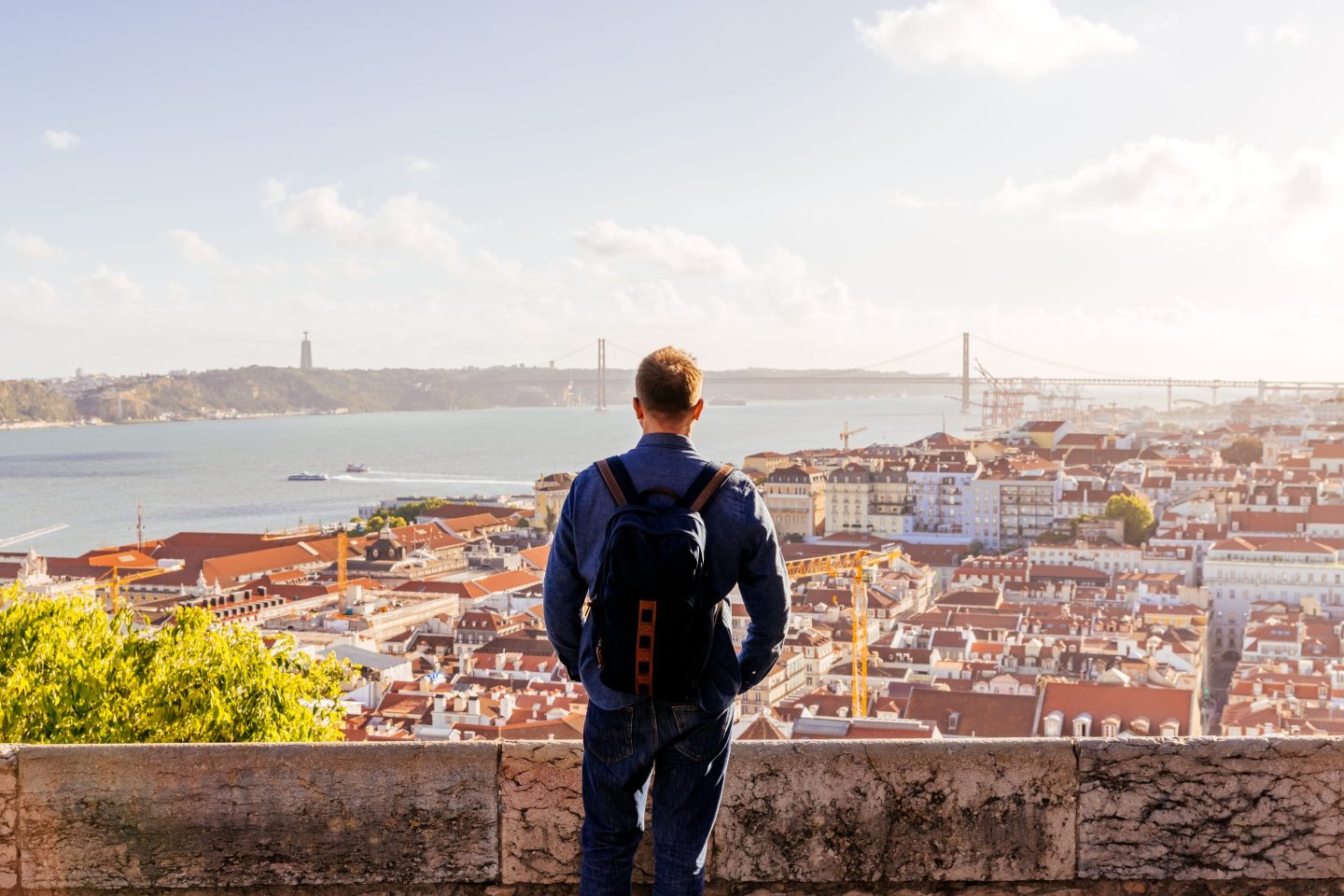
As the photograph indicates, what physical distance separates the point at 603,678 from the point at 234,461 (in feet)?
225

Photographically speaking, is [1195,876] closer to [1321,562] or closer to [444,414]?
[1321,562]

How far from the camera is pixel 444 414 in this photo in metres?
126

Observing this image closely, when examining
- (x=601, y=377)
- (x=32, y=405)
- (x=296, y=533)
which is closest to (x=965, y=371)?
(x=601, y=377)

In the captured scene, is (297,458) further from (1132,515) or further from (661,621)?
(661,621)

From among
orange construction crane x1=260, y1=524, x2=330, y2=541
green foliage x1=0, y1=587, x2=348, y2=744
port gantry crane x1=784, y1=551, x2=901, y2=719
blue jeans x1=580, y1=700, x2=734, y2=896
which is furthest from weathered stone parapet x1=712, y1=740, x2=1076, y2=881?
orange construction crane x1=260, y1=524, x2=330, y2=541

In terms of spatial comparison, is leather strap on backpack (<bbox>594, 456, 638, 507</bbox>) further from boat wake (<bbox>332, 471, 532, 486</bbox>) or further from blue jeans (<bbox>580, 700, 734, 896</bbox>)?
boat wake (<bbox>332, 471, 532, 486</bbox>)

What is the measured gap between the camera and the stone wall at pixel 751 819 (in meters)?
1.58

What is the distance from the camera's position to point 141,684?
4.27m

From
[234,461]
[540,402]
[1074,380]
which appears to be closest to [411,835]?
[234,461]

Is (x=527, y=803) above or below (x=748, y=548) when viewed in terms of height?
below

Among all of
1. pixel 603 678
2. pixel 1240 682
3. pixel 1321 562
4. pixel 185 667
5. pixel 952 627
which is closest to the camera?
pixel 603 678

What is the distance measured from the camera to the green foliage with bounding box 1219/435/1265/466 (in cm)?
4688

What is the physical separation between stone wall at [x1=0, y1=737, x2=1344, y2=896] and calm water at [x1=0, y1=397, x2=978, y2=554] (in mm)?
18472

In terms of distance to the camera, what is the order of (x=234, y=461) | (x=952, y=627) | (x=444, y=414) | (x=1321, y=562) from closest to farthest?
1. (x=952, y=627)
2. (x=1321, y=562)
3. (x=234, y=461)
4. (x=444, y=414)
